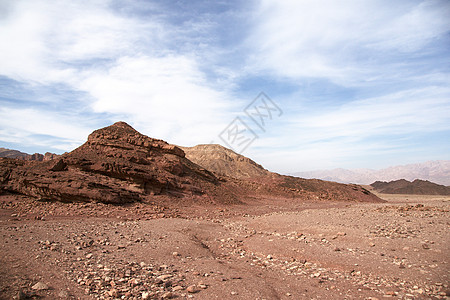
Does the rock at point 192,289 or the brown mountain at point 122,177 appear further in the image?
the brown mountain at point 122,177

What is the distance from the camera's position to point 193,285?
16.2 feet

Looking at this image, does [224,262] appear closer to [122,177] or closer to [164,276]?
[164,276]

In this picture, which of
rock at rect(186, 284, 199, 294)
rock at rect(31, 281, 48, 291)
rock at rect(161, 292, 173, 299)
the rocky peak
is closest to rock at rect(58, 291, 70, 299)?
rock at rect(31, 281, 48, 291)

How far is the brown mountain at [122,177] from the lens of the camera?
44.4ft

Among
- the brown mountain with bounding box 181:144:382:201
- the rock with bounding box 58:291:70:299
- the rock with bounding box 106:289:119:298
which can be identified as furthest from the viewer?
the brown mountain with bounding box 181:144:382:201

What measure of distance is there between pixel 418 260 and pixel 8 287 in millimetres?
8383

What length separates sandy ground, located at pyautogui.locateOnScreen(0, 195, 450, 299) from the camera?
15.6ft

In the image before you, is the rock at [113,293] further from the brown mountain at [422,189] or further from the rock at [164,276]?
the brown mountain at [422,189]

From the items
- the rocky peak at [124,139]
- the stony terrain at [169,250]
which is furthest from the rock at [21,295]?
the rocky peak at [124,139]

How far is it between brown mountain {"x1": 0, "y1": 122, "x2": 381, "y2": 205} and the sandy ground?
10.1ft

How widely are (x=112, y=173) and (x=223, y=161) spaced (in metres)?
35.8

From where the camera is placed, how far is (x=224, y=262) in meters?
6.84

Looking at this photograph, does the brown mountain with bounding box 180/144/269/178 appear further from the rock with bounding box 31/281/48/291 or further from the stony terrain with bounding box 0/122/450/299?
the rock with bounding box 31/281/48/291

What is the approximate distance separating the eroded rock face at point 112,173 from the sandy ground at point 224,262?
2.98m
